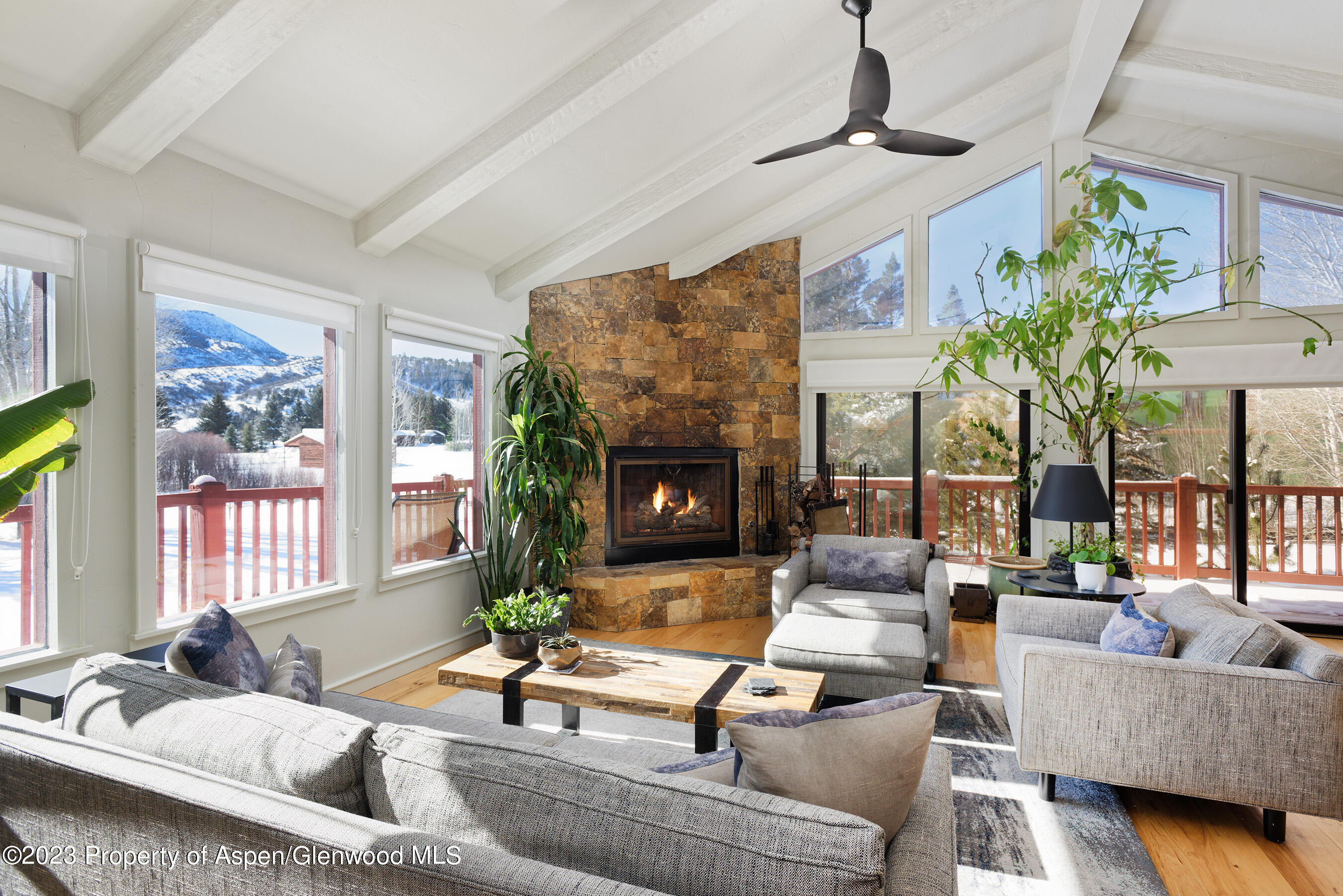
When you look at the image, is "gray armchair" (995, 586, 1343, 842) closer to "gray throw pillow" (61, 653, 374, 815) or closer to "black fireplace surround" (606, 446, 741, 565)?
"gray throw pillow" (61, 653, 374, 815)

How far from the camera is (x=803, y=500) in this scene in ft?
17.4

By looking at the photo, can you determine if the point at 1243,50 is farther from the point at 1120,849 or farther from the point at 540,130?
the point at 1120,849

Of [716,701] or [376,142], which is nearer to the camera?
[716,701]

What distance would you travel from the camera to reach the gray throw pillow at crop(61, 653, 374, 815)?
1.21 metres

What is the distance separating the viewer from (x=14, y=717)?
4.79 feet

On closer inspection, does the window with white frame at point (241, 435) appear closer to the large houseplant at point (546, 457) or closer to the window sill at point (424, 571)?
the window sill at point (424, 571)

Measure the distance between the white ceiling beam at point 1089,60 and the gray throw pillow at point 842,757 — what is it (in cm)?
378

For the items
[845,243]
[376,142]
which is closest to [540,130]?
[376,142]

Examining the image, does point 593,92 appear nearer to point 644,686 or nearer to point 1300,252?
point 644,686

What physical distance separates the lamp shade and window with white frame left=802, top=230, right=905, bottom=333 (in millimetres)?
2271

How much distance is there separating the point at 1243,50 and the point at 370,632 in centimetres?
570

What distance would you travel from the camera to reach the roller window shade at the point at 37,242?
2.19 meters

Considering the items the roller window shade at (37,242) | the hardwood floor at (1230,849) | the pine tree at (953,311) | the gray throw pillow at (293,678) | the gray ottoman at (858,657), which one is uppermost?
the pine tree at (953,311)

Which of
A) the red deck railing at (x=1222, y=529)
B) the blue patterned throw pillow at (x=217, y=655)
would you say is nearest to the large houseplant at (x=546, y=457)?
the blue patterned throw pillow at (x=217, y=655)
